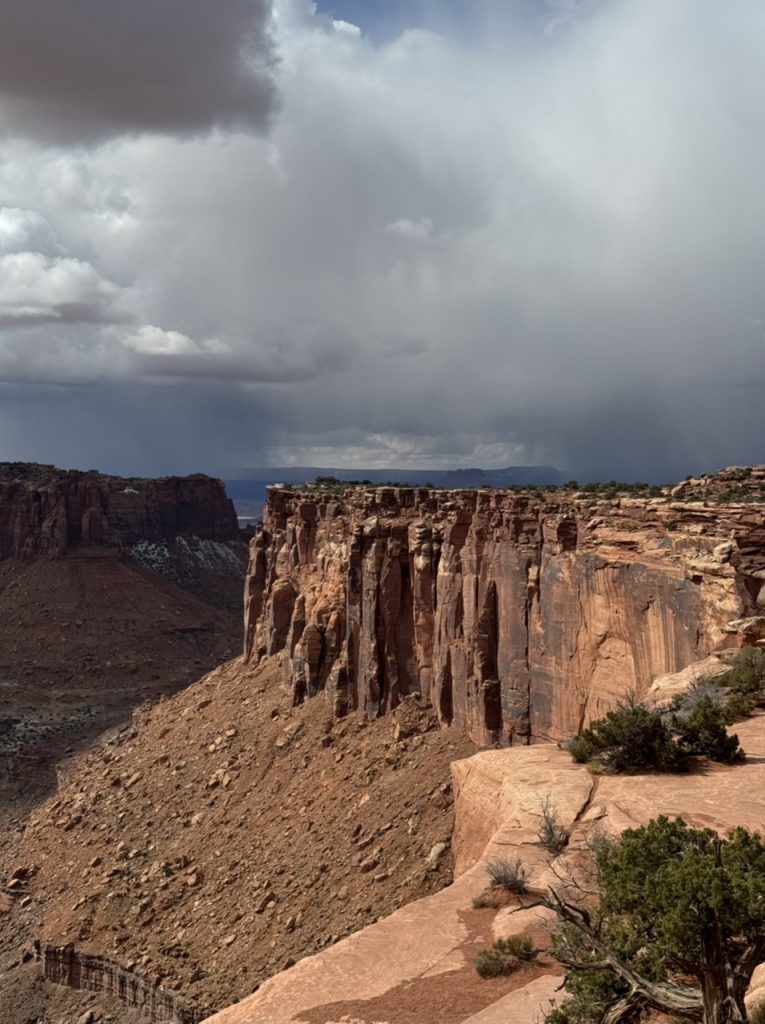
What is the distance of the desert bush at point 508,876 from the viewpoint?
13.3 metres

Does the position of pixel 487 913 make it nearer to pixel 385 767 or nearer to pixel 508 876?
pixel 508 876

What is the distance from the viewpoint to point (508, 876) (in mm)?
13312

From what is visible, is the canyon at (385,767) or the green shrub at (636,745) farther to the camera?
the green shrub at (636,745)

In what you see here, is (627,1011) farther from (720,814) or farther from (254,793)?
(254,793)

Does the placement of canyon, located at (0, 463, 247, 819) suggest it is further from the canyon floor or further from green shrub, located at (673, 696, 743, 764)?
green shrub, located at (673, 696, 743, 764)

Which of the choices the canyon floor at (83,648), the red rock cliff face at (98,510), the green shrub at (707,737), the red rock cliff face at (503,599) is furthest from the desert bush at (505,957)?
the red rock cliff face at (98,510)

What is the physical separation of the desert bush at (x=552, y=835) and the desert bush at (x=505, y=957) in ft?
7.37

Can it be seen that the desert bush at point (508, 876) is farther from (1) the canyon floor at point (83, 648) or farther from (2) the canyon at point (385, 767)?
(1) the canyon floor at point (83, 648)

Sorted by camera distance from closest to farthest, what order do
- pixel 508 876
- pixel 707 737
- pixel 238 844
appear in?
pixel 508 876 → pixel 707 737 → pixel 238 844

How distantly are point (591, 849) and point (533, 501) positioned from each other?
21710 mm

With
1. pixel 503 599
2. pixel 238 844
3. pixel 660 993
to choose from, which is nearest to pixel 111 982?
pixel 238 844

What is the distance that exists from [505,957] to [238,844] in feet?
88.0

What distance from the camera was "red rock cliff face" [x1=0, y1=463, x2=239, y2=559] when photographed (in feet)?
351

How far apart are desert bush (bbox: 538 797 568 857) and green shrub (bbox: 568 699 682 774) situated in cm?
269
